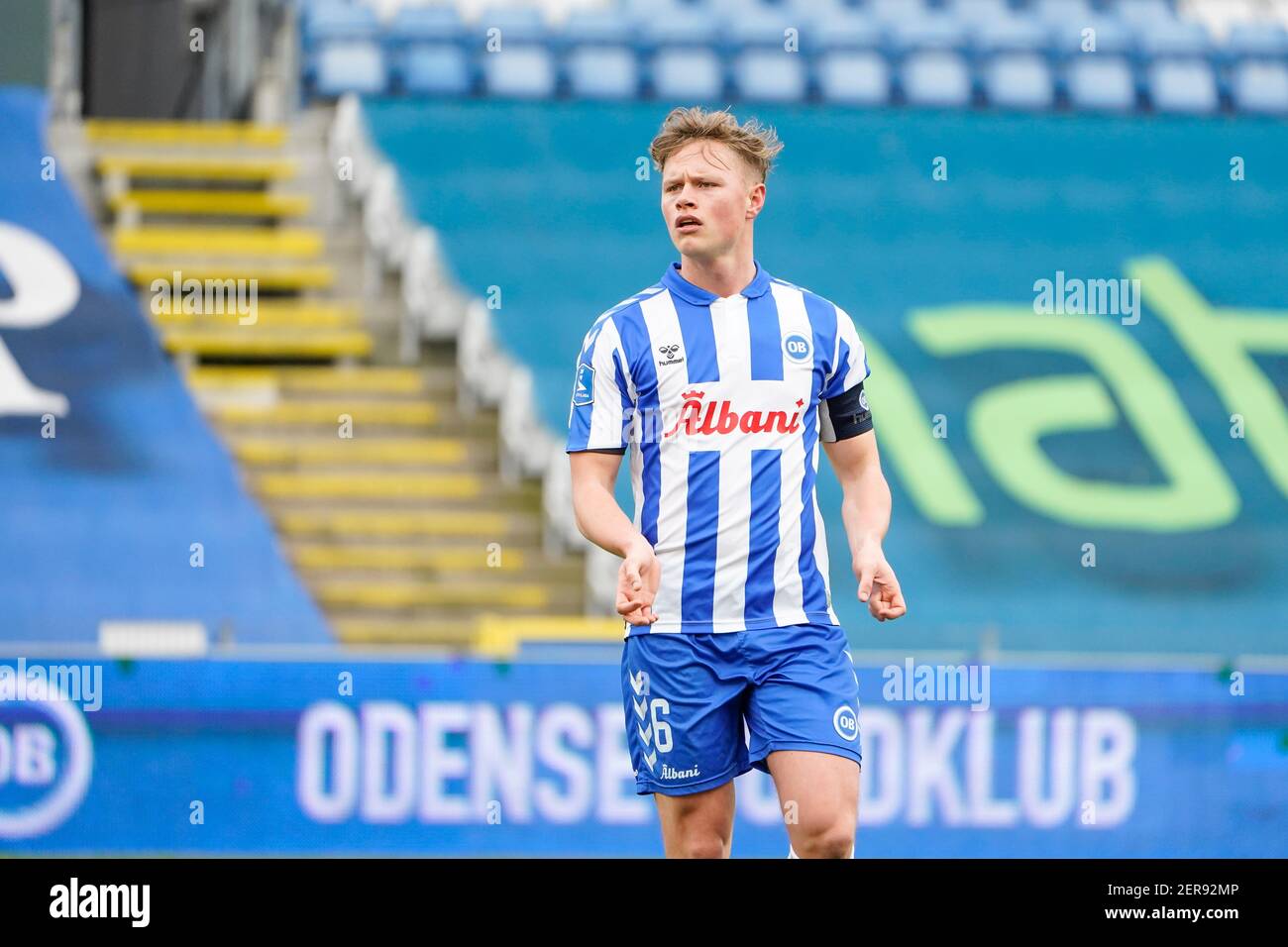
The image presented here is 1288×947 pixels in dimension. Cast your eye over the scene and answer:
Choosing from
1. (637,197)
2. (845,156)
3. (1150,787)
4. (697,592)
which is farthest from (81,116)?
(697,592)

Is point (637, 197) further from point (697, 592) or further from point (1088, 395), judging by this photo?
point (697, 592)

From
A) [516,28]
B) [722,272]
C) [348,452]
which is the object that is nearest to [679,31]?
[516,28]

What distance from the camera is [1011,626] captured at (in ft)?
28.3

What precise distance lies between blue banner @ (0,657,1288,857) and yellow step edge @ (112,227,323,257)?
10.9 feet

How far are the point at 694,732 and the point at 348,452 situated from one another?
19.5 feet

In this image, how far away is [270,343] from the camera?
9.30 metres

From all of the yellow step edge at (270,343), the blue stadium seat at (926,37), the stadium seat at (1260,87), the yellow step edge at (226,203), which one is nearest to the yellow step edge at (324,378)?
the yellow step edge at (270,343)

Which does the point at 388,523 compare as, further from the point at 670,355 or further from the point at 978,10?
the point at 670,355

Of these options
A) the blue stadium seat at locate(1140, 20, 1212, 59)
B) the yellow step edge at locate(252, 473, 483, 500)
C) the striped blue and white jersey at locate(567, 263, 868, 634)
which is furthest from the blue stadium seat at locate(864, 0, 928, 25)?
the striped blue and white jersey at locate(567, 263, 868, 634)

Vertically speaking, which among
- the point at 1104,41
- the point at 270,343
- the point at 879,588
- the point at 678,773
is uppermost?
the point at 1104,41

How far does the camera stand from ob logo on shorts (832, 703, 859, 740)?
10.7ft

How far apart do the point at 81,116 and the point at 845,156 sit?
157 inches
